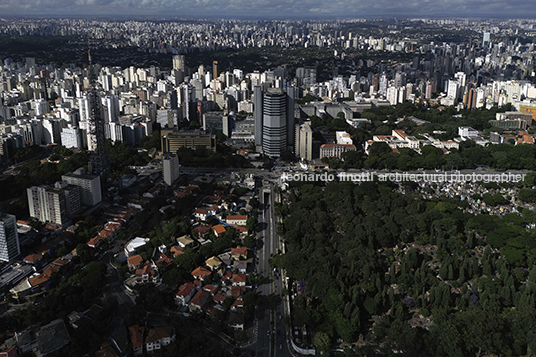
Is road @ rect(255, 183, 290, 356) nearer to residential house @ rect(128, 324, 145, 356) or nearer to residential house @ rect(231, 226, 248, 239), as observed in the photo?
residential house @ rect(231, 226, 248, 239)

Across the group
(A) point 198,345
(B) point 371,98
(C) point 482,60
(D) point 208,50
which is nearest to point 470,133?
(B) point 371,98

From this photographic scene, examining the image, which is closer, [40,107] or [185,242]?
[185,242]

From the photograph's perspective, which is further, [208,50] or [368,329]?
[208,50]

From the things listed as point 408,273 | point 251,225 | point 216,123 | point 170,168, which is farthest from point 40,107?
point 408,273

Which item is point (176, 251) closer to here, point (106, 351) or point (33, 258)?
point (33, 258)

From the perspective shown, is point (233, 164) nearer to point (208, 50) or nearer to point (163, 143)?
point (163, 143)

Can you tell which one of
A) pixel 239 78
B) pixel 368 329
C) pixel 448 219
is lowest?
pixel 368 329

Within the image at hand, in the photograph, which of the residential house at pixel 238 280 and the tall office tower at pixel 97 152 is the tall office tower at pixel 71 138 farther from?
the residential house at pixel 238 280

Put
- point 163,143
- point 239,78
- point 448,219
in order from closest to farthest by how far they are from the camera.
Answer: point 448,219, point 163,143, point 239,78
